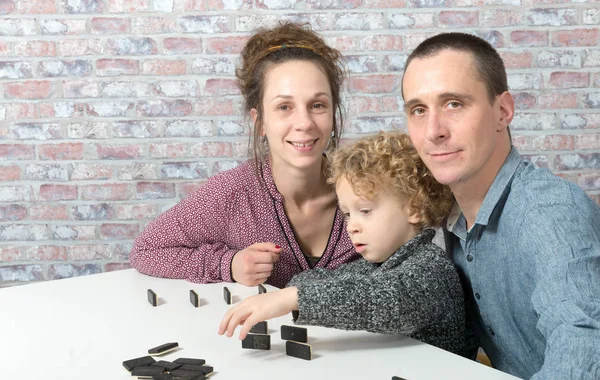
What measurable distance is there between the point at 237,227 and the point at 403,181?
65 centimetres

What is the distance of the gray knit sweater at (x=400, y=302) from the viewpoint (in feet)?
4.71

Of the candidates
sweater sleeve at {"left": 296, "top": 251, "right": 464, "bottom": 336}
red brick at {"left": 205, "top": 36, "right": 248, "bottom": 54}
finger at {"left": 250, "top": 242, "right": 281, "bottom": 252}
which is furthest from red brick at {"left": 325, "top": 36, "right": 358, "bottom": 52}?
sweater sleeve at {"left": 296, "top": 251, "right": 464, "bottom": 336}

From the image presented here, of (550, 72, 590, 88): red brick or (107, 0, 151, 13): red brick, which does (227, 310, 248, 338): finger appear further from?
(550, 72, 590, 88): red brick

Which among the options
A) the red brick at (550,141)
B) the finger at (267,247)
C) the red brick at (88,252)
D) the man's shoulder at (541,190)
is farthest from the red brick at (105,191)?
the man's shoulder at (541,190)

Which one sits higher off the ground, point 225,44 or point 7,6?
point 7,6

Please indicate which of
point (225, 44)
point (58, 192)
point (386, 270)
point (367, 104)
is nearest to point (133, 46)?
point (225, 44)

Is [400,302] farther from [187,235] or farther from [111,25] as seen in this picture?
[111,25]

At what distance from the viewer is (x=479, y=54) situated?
1.54 metres

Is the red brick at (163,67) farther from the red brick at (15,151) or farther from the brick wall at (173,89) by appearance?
the red brick at (15,151)

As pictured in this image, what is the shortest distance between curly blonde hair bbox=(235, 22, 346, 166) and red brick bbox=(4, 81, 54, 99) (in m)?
1.33

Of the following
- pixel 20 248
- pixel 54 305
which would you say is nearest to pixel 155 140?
pixel 20 248

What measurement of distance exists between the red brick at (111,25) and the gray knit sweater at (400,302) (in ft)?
7.02

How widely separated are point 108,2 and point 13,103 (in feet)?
2.06

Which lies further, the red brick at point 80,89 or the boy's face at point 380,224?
the red brick at point 80,89
